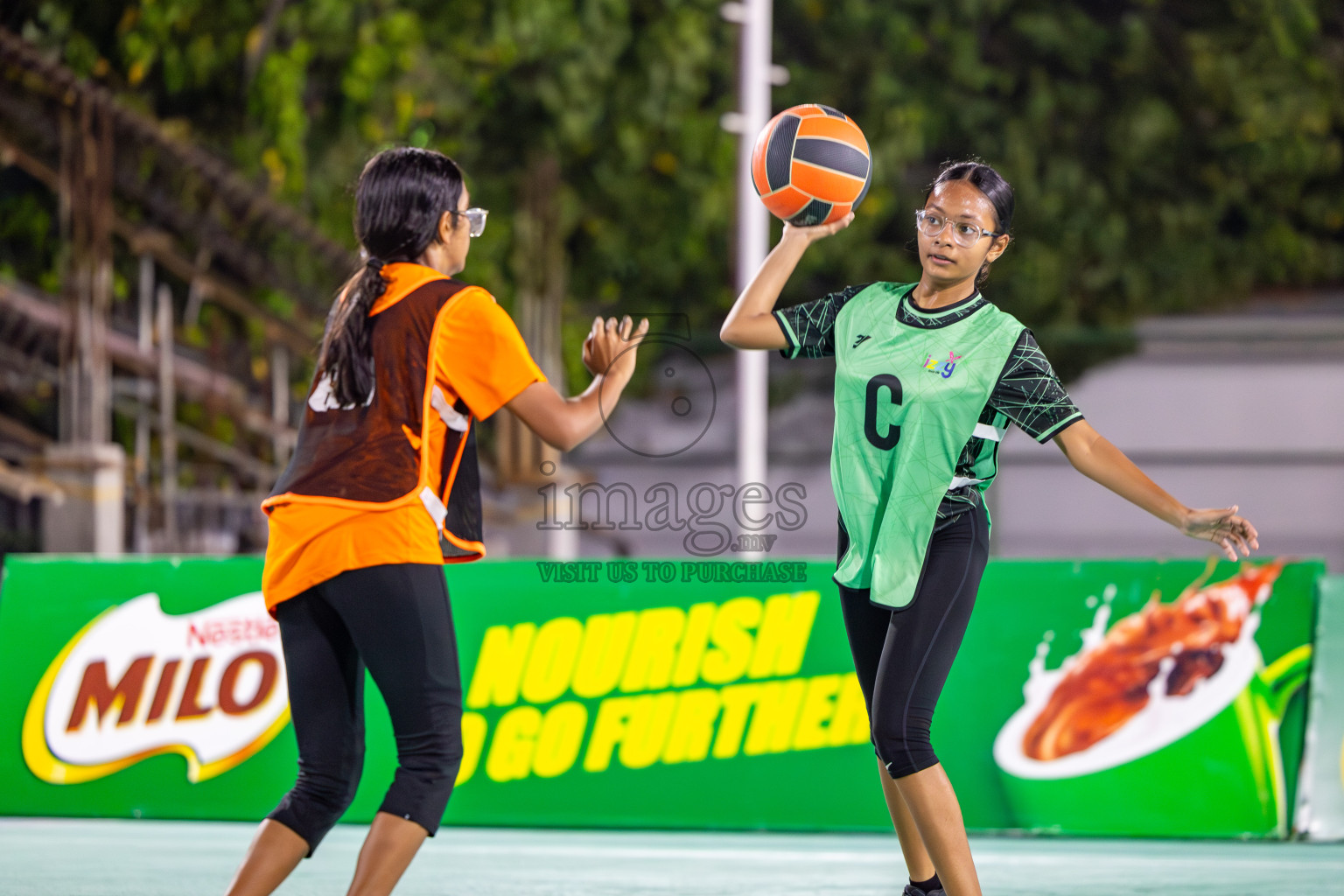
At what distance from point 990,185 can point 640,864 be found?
2.94m

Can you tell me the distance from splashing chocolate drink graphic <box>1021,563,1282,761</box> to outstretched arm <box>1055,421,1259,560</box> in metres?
2.21

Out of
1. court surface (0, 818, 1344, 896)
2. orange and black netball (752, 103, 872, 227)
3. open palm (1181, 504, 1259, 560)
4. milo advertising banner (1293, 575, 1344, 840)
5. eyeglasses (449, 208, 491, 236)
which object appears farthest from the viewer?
milo advertising banner (1293, 575, 1344, 840)

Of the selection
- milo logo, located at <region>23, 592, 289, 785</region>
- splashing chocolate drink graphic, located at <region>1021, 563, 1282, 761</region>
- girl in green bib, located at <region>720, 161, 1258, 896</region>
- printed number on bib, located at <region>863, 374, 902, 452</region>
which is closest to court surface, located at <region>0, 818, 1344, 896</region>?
milo logo, located at <region>23, 592, 289, 785</region>

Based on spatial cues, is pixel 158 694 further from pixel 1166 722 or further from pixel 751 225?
pixel 751 225

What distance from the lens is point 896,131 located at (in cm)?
1795

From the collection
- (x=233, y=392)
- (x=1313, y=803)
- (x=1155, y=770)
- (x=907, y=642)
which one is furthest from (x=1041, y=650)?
(x=233, y=392)

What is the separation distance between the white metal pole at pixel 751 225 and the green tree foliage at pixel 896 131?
440cm

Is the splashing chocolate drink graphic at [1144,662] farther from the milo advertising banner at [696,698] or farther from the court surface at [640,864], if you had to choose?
the court surface at [640,864]

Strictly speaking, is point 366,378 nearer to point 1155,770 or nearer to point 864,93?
point 1155,770

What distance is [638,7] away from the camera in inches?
627

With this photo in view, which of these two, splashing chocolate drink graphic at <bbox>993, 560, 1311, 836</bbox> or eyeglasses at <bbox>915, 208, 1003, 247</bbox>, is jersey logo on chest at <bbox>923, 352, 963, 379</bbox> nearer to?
eyeglasses at <bbox>915, 208, 1003, 247</bbox>

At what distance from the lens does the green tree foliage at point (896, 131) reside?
15.2 meters

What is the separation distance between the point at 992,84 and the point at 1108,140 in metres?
1.69

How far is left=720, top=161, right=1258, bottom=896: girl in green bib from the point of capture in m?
3.70
